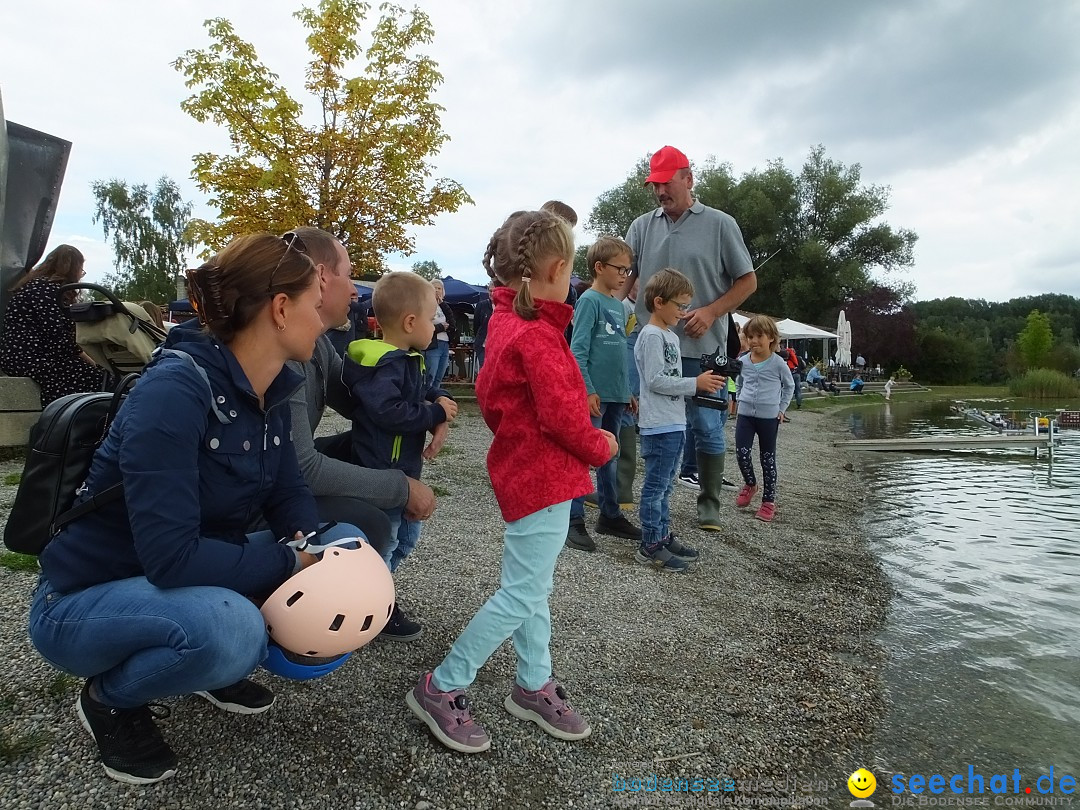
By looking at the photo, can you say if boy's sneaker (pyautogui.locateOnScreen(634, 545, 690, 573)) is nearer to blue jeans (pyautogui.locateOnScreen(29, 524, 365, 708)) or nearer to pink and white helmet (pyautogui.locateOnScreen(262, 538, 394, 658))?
pink and white helmet (pyautogui.locateOnScreen(262, 538, 394, 658))

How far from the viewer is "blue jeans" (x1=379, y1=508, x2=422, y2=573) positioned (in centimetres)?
291

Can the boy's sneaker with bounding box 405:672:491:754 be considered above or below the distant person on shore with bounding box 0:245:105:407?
below

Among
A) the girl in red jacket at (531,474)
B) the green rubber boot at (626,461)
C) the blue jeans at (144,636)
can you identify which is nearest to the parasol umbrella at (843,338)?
the green rubber boot at (626,461)

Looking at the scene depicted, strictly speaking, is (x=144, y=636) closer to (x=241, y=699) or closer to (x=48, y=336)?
(x=241, y=699)

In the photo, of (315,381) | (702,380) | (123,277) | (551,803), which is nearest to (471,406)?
(702,380)

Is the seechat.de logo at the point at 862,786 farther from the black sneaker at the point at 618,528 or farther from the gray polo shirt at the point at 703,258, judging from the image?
the gray polo shirt at the point at 703,258

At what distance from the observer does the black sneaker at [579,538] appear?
4578 mm

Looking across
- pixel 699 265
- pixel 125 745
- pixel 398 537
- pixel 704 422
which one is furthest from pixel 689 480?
pixel 125 745

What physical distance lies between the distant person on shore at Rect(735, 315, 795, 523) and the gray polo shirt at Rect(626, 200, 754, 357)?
115 cm

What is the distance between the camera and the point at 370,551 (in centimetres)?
217

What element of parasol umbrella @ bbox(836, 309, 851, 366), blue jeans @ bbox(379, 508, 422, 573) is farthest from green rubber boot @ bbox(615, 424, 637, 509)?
parasol umbrella @ bbox(836, 309, 851, 366)

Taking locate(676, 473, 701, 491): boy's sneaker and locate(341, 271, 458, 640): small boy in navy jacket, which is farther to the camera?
locate(676, 473, 701, 491): boy's sneaker

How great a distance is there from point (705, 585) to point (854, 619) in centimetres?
82

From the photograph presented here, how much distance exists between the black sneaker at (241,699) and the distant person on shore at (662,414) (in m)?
2.61
